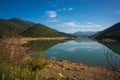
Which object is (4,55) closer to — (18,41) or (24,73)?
(18,41)

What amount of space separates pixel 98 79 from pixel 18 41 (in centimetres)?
553

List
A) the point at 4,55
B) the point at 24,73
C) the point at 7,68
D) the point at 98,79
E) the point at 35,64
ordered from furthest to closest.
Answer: the point at 98,79 < the point at 35,64 < the point at 4,55 < the point at 7,68 < the point at 24,73

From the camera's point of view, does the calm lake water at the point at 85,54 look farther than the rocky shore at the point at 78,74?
No

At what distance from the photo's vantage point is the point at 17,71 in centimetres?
641

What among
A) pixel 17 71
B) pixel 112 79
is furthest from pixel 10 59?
pixel 112 79

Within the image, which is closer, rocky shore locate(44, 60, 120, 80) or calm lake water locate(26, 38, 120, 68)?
calm lake water locate(26, 38, 120, 68)

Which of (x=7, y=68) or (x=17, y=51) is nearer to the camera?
(x=7, y=68)

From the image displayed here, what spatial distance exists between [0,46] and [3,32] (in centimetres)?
117

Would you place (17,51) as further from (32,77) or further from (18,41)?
(32,77)

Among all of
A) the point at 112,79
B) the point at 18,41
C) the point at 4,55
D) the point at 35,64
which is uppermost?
the point at 18,41

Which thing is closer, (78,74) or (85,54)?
(78,74)

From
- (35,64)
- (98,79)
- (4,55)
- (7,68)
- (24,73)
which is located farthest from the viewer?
(98,79)

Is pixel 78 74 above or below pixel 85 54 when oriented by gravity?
above

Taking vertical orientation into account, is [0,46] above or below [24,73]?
above
